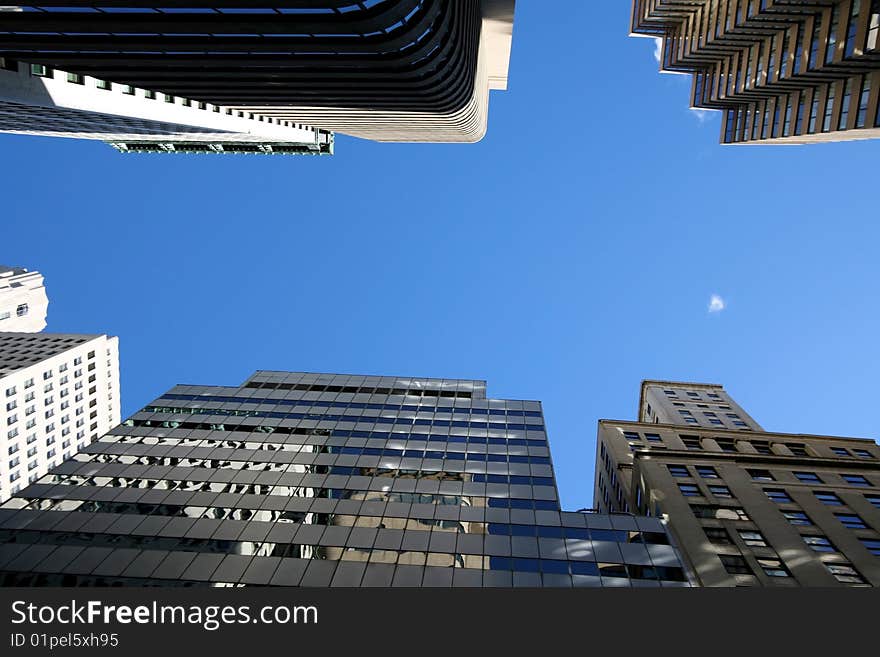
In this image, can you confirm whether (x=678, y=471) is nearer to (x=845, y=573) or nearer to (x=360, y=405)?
(x=845, y=573)

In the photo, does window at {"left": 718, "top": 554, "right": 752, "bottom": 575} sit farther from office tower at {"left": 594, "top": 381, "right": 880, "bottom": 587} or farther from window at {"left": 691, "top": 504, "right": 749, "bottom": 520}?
window at {"left": 691, "top": 504, "right": 749, "bottom": 520}

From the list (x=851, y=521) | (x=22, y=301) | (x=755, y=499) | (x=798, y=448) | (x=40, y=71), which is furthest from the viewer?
(x=22, y=301)

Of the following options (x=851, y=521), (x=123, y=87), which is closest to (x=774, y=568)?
(x=851, y=521)

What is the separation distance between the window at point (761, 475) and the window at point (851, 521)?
672cm

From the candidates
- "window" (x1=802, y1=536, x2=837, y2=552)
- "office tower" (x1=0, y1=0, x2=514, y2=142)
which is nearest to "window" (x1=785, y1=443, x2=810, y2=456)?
"window" (x1=802, y1=536, x2=837, y2=552)

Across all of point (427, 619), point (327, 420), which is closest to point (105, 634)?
point (427, 619)

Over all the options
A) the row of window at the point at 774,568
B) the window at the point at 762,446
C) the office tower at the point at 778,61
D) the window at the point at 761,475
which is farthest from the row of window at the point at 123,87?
the window at the point at 762,446

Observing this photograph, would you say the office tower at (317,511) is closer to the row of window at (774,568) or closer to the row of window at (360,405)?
the row of window at (360,405)

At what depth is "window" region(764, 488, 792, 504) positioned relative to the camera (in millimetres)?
42491

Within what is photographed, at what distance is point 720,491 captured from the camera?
43.5m

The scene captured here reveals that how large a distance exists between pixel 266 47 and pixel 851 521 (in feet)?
178

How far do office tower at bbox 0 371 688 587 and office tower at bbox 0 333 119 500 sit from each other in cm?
4152

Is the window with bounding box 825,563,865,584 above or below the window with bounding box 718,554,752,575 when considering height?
above

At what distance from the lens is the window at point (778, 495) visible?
4249 cm
